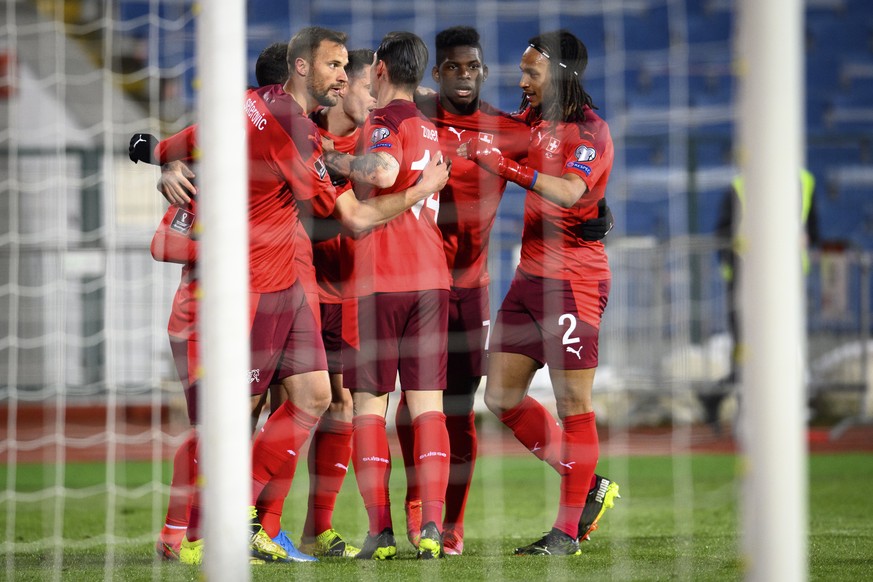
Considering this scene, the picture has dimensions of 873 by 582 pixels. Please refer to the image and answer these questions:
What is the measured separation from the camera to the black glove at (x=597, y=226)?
427cm

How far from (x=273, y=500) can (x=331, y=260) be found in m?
0.97

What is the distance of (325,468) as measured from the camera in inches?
171

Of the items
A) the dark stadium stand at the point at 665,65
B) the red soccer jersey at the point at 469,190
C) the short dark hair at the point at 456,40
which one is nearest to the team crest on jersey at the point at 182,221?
the red soccer jersey at the point at 469,190

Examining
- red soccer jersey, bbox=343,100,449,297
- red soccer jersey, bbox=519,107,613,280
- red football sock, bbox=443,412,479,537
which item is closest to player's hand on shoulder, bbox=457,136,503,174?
red soccer jersey, bbox=343,100,449,297

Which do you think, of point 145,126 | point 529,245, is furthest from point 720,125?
point 529,245

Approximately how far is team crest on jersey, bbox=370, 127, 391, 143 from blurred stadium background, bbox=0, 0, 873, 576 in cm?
346

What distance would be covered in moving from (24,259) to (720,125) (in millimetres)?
7169

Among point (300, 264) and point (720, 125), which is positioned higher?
point (720, 125)

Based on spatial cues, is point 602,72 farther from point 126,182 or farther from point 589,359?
point 589,359

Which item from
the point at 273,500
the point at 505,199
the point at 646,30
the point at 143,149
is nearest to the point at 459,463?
the point at 273,500

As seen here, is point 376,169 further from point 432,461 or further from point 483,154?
point 432,461

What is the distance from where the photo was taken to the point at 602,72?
1201 cm

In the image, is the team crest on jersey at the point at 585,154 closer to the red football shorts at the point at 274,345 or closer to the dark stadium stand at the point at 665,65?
the red football shorts at the point at 274,345

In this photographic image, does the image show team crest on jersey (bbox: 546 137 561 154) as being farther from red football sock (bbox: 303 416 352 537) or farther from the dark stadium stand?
the dark stadium stand
